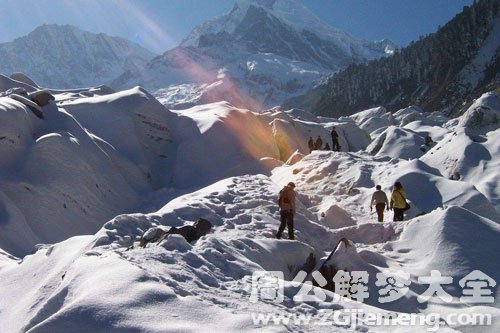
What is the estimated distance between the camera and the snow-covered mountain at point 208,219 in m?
7.30

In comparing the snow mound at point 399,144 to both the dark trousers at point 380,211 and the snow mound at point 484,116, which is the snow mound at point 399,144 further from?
the dark trousers at point 380,211

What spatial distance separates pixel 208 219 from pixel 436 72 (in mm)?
137410

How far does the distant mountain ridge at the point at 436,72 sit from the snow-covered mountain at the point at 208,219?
9271cm

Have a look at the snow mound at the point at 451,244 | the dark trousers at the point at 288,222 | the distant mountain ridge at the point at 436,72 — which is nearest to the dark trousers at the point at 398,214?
the snow mound at the point at 451,244

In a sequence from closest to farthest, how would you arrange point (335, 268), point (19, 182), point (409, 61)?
point (335, 268)
point (19, 182)
point (409, 61)

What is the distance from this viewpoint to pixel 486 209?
60.0 ft

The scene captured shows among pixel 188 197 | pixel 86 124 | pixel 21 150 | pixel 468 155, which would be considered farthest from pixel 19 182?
pixel 468 155

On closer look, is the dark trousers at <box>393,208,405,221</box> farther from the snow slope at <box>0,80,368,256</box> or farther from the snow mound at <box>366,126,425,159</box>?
the snow mound at <box>366,126,425,159</box>

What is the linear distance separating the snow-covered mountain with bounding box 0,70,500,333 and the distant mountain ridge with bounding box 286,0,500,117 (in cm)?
9271

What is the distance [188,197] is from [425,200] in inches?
401

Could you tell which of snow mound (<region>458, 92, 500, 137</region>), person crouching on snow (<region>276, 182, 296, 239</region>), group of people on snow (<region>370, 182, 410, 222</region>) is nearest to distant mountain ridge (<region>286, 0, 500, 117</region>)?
snow mound (<region>458, 92, 500, 137</region>)

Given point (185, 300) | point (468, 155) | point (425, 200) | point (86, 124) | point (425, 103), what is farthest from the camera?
point (425, 103)

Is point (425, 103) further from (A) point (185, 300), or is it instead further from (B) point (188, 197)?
(A) point (185, 300)

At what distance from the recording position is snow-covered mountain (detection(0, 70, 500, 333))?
23.9 ft
